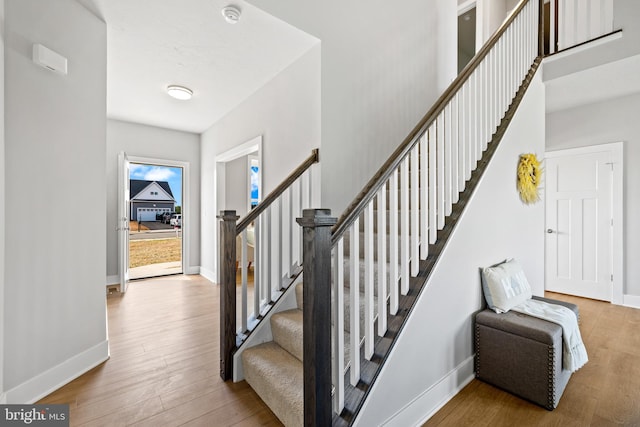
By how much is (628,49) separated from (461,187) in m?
2.53

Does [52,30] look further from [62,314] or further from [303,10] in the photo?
[62,314]

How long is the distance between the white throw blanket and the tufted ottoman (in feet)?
0.19

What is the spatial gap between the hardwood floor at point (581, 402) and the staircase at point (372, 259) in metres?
0.73

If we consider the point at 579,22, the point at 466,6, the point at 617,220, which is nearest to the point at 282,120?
the point at 579,22

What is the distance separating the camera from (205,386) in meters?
1.95

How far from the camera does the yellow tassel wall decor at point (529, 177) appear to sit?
8.63ft

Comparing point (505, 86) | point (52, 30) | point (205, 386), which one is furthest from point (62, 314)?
point (505, 86)

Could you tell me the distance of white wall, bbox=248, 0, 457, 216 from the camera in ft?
8.41

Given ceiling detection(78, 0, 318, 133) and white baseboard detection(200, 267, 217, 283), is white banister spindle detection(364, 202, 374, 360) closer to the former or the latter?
ceiling detection(78, 0, 318, 133)

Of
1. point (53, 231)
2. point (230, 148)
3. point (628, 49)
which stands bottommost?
point (53, 231)

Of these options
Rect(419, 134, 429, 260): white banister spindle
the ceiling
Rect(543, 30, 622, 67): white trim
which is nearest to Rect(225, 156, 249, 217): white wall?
the ceiling

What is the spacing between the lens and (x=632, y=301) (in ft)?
11.6

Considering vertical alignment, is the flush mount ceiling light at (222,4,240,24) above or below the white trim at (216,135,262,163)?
above

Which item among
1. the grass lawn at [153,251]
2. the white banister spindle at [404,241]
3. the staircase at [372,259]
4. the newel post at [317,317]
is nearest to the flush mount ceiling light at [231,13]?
the staircase at [372,259]
